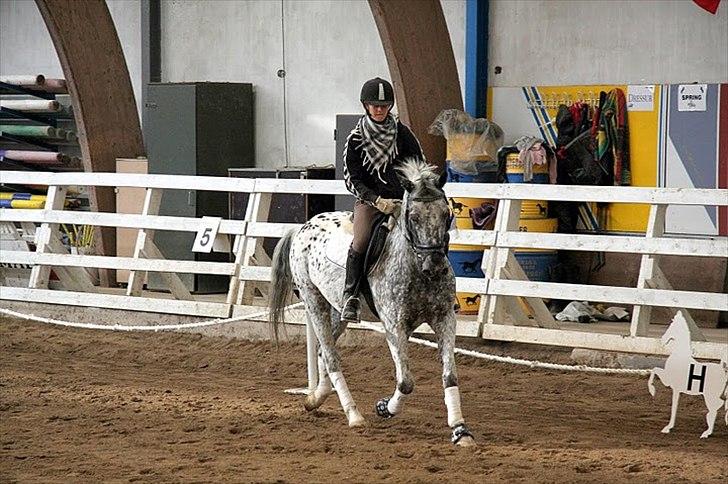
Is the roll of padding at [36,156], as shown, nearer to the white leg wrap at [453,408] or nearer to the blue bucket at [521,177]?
the blue bucket at [521,177]

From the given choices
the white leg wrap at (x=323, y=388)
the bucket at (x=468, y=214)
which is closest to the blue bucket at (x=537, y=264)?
the bucket at (x=468, y=214)

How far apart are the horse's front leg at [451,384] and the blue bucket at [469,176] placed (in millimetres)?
4933

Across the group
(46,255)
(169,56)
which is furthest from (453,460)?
(169,56)

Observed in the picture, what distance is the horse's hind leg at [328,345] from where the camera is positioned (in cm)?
839

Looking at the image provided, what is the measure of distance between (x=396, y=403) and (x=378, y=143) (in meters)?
1.65

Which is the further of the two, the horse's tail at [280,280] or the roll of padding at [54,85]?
the roll of padding at [54,85]

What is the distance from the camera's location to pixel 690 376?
26.5 ft

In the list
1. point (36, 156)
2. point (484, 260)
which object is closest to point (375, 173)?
point (484, 260)

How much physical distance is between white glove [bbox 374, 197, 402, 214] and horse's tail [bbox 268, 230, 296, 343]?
1308 mm

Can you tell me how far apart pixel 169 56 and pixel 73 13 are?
2.15 metres

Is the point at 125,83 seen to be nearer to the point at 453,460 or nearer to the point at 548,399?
the point at 548,399

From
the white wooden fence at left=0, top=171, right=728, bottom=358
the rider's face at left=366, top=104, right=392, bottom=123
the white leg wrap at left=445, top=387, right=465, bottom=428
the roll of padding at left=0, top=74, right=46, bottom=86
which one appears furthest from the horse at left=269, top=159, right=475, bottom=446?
the roll of padding at left=0, top=74, right=46, bottom=86

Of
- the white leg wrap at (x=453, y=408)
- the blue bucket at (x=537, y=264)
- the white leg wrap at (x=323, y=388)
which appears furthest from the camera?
the blue bucket at (x=537, y=264)

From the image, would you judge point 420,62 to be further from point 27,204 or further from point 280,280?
point 27,204
